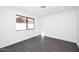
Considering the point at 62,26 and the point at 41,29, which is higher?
the point at 62,26

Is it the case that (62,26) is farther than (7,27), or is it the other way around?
(62,26)

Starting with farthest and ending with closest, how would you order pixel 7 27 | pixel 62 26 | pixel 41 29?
1. pixel 41 29
2. pixel 62 26
3. pixel 7 27

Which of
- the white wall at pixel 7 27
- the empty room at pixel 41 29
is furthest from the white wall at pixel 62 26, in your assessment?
the white wall at pixel 7 27

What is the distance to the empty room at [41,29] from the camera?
2576 millimetres

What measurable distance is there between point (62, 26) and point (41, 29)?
2.43 m

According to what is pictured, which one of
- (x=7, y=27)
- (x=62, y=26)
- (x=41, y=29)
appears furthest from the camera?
(x=41, y=29)

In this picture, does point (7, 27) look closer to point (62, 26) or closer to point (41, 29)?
point (62, 26)

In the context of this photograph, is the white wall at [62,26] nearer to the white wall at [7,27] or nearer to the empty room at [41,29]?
the empty room at [41,29]

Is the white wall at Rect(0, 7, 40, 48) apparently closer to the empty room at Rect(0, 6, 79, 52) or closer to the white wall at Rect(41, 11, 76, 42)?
the empty room at Rect(0, 6, 79, 52)

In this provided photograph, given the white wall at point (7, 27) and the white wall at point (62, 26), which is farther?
the white wall at point (62, 26)

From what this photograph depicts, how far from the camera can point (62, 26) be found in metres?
4.04

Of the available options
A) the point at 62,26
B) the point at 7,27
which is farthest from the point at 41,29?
the point at 7,27

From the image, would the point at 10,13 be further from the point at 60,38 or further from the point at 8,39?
the point at 60,38
